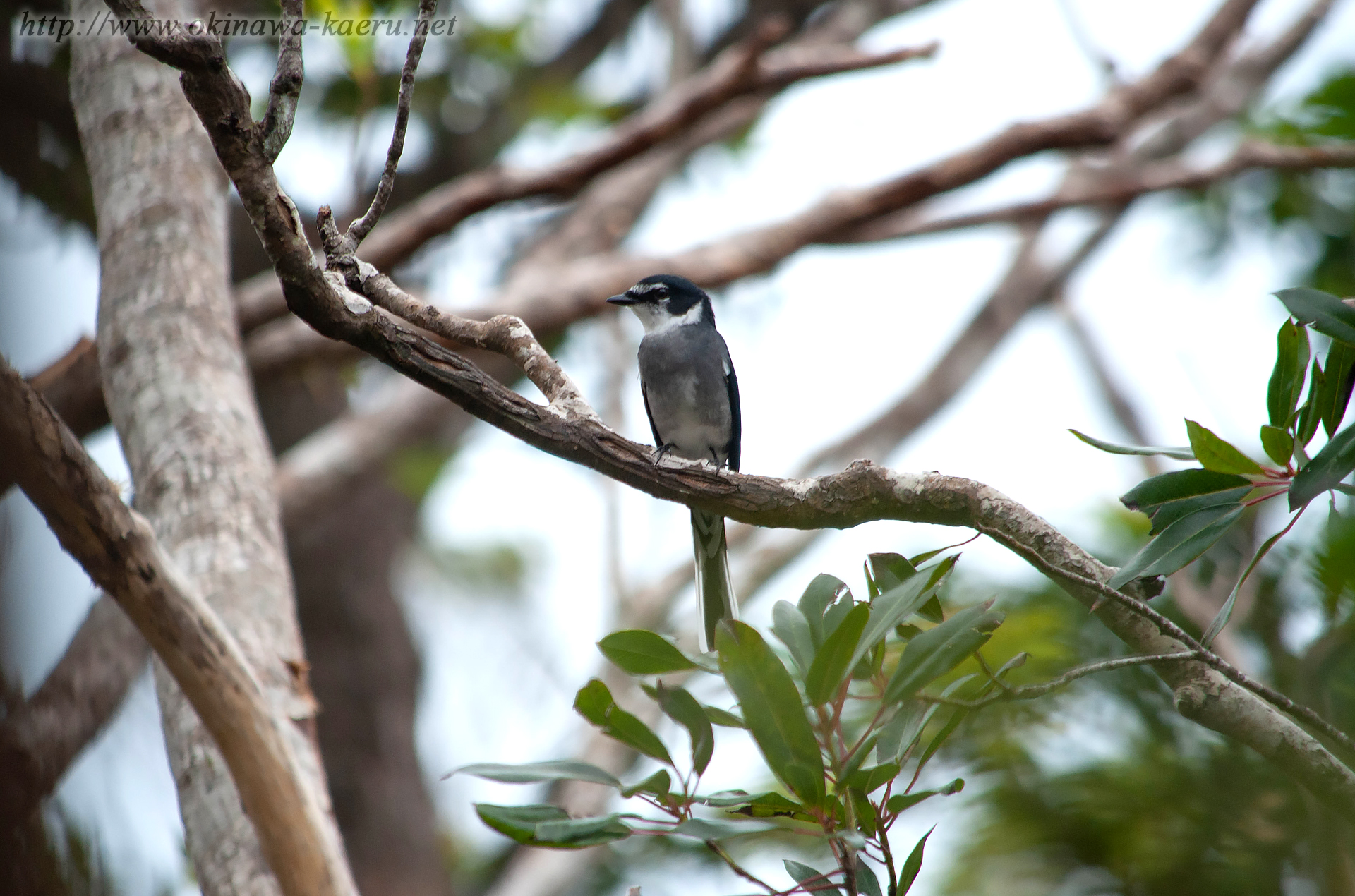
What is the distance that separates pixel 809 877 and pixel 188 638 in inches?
54.5

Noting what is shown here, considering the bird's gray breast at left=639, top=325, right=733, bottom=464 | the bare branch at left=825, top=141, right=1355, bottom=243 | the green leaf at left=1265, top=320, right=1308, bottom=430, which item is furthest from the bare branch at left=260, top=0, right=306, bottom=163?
the bare branch at left=825, top=141, right=1355, bottom=243

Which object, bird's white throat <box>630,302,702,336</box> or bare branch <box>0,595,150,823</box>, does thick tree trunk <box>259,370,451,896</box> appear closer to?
bare branch <box>0,595,150,823</box>

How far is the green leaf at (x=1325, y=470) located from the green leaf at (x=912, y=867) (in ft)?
2.45

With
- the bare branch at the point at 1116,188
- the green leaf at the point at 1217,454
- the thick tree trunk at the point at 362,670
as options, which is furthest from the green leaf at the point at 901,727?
the thick tree trunk at the point at 362,670

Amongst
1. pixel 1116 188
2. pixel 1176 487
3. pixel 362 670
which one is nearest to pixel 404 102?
pixel 1176 487

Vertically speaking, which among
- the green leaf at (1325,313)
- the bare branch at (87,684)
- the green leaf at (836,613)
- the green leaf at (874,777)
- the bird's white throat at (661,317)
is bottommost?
the green leaf at (874,777)

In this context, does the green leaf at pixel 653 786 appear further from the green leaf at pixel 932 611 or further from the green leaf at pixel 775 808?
the green leaf at pixel 932 611

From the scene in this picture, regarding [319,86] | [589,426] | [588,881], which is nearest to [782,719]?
[589,426]

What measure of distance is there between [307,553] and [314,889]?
583cm

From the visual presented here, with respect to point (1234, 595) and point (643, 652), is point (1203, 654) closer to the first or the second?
point (1234, 595)

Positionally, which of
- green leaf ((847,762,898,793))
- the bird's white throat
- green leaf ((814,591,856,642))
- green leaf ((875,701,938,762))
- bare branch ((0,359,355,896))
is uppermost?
the bird's white throat

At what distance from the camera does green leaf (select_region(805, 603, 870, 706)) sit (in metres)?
1.62

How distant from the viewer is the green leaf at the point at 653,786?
1.53 meters

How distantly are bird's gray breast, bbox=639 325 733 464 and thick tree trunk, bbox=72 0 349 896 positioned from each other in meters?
1.89
